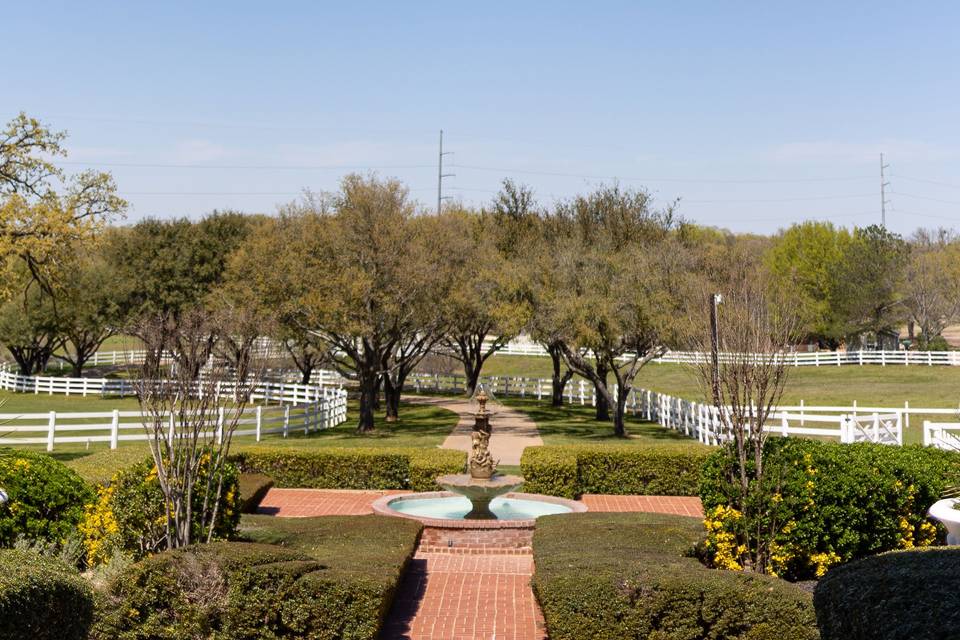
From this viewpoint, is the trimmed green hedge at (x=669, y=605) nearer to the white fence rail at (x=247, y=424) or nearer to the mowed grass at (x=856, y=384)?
the white fence rail at (x=247, y=424)

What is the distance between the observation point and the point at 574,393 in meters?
50.2

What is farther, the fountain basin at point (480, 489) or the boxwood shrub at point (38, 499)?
the fountain basin at point (480, 489)

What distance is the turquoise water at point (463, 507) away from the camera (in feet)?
57.7

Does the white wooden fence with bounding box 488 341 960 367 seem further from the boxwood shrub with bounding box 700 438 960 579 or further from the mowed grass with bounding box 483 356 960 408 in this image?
the boxwood shrub with bounding box 700 438 960 579

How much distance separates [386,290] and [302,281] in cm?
273

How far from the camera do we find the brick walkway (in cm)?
1084

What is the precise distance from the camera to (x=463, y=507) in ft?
60.3

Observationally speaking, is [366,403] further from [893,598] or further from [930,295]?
[930,295]

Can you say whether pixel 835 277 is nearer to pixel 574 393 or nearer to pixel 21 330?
pixel 574 393

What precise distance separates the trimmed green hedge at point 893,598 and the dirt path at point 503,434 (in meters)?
16.0

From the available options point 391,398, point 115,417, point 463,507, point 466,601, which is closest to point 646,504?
point 463,507

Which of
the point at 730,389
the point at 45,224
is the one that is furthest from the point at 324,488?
the point at 45,224

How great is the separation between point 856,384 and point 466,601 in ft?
153

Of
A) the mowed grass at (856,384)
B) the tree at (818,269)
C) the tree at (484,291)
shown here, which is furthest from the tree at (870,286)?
the tree at (484,291)
